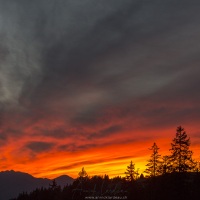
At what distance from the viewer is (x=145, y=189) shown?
66.7 metres

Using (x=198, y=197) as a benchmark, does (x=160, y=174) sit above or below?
above

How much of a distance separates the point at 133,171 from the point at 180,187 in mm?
30996

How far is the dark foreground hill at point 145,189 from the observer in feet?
163

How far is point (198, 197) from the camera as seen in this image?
1981 inches

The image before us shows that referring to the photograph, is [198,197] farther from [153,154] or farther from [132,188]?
[132,188]

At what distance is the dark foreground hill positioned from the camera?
1955 inches

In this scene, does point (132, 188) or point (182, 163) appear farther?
point (132, 188)

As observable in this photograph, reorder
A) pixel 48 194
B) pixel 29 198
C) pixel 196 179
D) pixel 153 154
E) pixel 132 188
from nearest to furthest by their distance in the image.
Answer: pixel 196 179, pixel 153 154, pixel 132 188, pixel 48 194, pixel 29 198

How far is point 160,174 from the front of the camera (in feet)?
226

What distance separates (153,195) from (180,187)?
13.2 m

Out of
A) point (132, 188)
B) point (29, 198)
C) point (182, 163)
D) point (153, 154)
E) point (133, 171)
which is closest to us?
point (182, 163)

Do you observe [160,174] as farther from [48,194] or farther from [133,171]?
[48,194]

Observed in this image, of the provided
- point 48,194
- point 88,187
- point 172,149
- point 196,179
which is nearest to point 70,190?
point 88,187

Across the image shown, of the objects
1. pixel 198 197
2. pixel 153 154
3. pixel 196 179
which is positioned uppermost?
pixel 153 154
